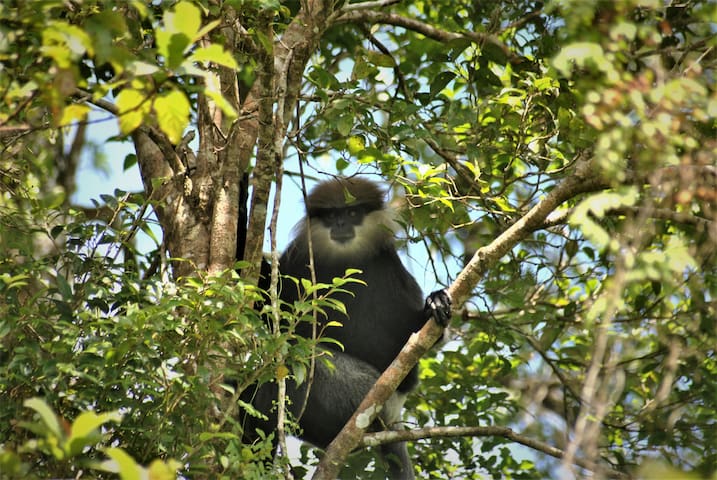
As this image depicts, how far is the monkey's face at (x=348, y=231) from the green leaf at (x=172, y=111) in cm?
367

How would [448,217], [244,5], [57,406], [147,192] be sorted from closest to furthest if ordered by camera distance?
[57,406], [244,5], [147,192], [448,217]

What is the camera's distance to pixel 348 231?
5602 millimetres

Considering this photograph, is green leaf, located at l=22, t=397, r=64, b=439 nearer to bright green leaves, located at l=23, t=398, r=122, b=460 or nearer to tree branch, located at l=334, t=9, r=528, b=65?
bright green leaves, located at l=23, t=398, r=122, b=460

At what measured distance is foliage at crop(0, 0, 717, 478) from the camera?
2121 millimetres

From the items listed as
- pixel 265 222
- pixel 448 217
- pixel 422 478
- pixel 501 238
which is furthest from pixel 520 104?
pixel 422 478

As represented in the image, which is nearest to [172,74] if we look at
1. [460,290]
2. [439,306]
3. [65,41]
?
[65,41]

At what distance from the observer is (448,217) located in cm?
445

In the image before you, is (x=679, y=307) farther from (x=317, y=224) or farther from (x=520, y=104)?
(x=317, y=224)

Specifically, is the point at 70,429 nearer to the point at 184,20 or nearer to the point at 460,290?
the point at 184,20

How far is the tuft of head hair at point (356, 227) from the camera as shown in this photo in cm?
565

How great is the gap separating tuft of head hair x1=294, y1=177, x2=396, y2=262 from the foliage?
46 cm

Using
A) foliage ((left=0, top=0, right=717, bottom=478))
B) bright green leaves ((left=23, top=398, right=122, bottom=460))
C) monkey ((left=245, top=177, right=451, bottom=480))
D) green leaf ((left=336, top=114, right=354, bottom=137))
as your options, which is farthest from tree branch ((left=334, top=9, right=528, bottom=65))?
bright green leaves ((left=23, top=398, right=122, bottom=460))

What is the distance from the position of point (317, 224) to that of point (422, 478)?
5.84ft

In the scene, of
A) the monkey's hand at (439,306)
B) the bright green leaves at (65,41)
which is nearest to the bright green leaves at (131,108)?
the bright green leaves at (65,41)
